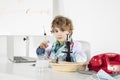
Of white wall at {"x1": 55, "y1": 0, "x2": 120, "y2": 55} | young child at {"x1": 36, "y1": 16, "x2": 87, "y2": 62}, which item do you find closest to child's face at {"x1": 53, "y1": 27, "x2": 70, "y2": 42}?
young child at {"x1": 36, "y1": 16, "x2": 87, "y2": 62}

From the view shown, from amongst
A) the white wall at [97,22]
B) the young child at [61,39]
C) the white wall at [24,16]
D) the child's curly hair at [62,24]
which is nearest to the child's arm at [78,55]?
the young child at [61,39]

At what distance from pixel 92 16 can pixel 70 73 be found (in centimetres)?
73

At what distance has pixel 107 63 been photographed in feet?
3.92

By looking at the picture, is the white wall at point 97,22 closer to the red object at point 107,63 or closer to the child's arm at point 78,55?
the child's arm at point 78,55

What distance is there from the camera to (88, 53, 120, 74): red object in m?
1.18

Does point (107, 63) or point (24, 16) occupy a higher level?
point (24, 16)

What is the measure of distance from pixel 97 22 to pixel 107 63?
0.67 m

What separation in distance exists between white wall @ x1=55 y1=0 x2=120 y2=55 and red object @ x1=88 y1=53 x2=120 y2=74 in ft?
1.53

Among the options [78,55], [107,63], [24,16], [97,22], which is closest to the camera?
[107,63]

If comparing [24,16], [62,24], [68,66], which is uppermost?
[24,16]

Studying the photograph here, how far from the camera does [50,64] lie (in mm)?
1349

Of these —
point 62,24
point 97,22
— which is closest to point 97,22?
point 97,22

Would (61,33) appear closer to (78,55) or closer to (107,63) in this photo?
(78,55)

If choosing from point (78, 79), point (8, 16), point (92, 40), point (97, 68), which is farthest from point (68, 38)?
point (8, 16)
